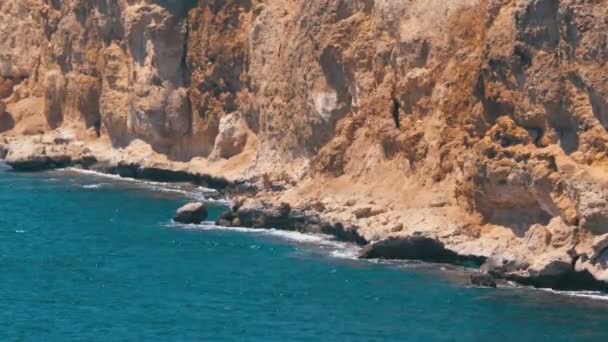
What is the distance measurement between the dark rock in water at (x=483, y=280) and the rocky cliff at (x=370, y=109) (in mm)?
835

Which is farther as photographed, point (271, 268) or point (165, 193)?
point (165, 193)

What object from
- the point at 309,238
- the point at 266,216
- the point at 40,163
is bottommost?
the point at 309,238

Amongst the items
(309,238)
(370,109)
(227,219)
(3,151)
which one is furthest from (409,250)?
(3,151)

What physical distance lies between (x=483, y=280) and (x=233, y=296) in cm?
1063

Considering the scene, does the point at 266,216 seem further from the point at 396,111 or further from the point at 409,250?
the point at 409,250

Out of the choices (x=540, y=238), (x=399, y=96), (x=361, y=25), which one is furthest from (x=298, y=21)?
(x=540, y=238)

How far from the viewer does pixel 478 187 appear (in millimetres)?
78250

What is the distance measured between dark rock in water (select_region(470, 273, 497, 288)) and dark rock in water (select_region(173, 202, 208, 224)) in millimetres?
23403

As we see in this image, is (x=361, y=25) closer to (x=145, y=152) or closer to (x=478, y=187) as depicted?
(x=478, y=187)

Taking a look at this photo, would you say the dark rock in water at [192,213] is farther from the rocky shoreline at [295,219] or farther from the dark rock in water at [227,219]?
the rocky shoreline at [295,219]

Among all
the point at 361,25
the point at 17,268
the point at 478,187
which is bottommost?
the point at 17,268

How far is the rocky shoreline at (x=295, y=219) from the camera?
2817 inches

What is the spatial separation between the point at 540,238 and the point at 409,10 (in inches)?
730

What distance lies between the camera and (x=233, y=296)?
72.8 meters
